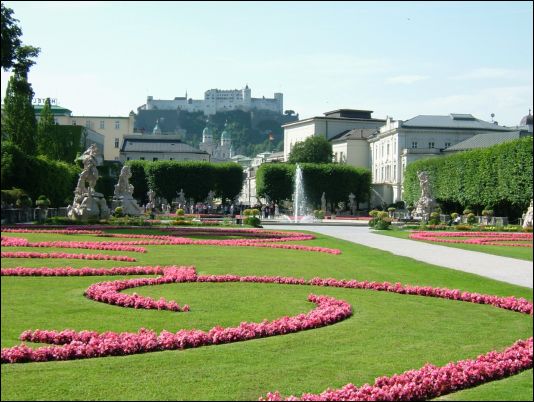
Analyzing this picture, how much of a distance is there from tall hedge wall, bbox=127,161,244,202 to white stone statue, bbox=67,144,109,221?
40.6 m

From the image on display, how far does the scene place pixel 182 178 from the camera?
85438 millimetres

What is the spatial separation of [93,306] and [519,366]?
6.27m

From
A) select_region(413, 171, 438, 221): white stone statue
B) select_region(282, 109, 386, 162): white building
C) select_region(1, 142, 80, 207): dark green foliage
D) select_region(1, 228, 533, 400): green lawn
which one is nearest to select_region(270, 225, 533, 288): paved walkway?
select_region(1, 228, 533, 400): green lawn

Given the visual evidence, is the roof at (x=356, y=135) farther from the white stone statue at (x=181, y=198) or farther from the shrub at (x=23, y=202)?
the shrub at (x=23, y=202)

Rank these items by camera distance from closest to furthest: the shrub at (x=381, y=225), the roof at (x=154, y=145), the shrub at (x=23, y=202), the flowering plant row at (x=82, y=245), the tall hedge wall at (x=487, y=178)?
the flowering plant row at (x=82, y=245), the shrub at (x=23, y=202), the shrub at (x=381, y=225), the tall hedge wall at (x=487, y=178), the roof at (x=154, y=145)

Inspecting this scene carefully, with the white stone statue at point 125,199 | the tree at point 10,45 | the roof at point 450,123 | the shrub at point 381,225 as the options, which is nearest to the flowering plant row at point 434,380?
the tree at point 10,45

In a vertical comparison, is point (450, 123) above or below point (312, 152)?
above

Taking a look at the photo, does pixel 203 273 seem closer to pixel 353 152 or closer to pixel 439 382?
pixel 439 382

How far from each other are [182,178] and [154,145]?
136ft

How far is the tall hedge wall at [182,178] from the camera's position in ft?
279

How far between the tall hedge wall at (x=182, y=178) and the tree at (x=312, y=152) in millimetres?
17817

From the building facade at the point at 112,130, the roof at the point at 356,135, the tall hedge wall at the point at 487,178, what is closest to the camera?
the tall hedge wall at the point at 487,178

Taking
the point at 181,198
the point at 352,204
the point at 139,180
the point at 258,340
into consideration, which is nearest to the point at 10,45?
the point at 258,340

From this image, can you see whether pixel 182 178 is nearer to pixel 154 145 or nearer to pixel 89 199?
pixel 154 145
